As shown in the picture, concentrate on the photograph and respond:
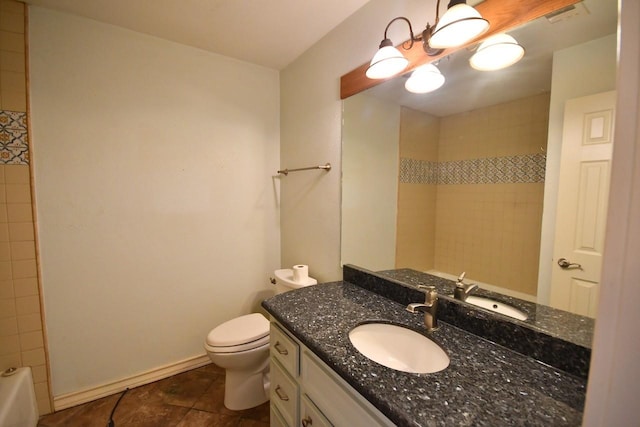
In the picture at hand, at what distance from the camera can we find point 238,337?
154cm

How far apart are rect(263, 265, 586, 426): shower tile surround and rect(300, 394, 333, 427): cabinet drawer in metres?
0.22

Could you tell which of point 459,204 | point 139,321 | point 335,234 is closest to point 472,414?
point 459,204

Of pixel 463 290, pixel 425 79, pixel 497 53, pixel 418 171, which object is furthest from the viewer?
pixel 418 171

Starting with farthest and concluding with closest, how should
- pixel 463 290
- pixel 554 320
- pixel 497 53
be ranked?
pixel 463 290 → pixel 497 53 → pixel 554 320

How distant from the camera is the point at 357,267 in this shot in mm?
1527

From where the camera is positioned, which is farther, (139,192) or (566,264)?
(139,192)

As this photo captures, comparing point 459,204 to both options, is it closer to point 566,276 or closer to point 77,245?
point 566,276

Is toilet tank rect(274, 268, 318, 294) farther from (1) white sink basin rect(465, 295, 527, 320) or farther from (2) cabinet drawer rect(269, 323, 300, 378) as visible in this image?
(1) white sink basin rect(465, 295, 527, 320)

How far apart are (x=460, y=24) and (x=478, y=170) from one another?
536 mm

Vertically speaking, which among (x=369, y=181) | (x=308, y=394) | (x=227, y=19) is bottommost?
(x=308, y=394)

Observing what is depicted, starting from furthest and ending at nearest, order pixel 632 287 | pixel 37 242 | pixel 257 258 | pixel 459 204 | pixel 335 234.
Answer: pixel 257 258, pixel 335 234, pixel 37 242, pixel 459 204, pixel 632 287

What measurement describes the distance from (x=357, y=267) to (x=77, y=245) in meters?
1.69

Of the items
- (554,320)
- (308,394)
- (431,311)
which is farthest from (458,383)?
(308,394)

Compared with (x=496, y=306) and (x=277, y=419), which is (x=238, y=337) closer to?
(x=277, y=419)
